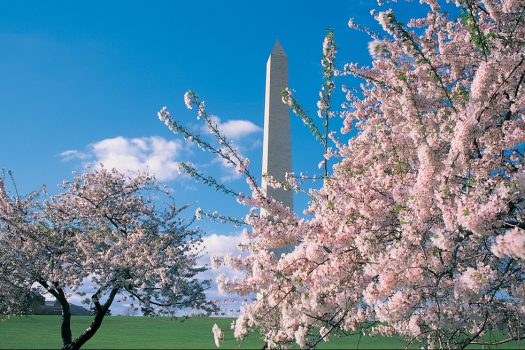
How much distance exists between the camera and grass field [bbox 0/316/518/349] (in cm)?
1808

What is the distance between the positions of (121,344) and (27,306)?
599 cm

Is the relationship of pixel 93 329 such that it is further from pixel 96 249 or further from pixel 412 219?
pixel 412 219

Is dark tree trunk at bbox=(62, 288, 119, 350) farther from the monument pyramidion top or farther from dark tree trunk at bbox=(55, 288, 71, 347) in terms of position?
the monument pyramidion top

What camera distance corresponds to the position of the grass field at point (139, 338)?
1808 cm

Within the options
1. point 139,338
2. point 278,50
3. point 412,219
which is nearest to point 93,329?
point 139,338

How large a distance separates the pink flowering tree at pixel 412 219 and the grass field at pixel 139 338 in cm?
959

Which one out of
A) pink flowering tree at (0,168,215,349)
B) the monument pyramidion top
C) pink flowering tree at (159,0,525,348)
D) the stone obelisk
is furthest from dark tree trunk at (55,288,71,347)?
the monument pyramidion top

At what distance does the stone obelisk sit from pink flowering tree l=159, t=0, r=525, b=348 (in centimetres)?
856

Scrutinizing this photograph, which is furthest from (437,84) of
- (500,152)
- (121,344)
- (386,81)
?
(121,344)

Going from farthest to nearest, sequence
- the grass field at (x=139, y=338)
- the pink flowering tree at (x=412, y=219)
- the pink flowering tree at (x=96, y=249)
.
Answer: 1. the grass field at (x=139, y=338)
2. the pink flowering tree at (x=96, y=249)
3. the pink flowering tree at (x=412, y=219)

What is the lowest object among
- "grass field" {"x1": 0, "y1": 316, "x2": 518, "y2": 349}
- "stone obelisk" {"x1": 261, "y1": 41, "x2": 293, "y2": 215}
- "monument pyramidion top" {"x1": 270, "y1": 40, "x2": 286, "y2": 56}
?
"grass field" {"x1": 0, "y1": 316, "x2": 518, "y2": 349}

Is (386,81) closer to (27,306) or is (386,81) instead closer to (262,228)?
(262,228)

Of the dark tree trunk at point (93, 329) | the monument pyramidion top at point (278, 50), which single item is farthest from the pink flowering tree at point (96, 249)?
the monument pyramidion top at point (278, 50)

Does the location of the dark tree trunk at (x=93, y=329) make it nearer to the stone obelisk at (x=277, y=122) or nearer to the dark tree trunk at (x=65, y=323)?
the dark tree trunk at (x=65, y=323)
